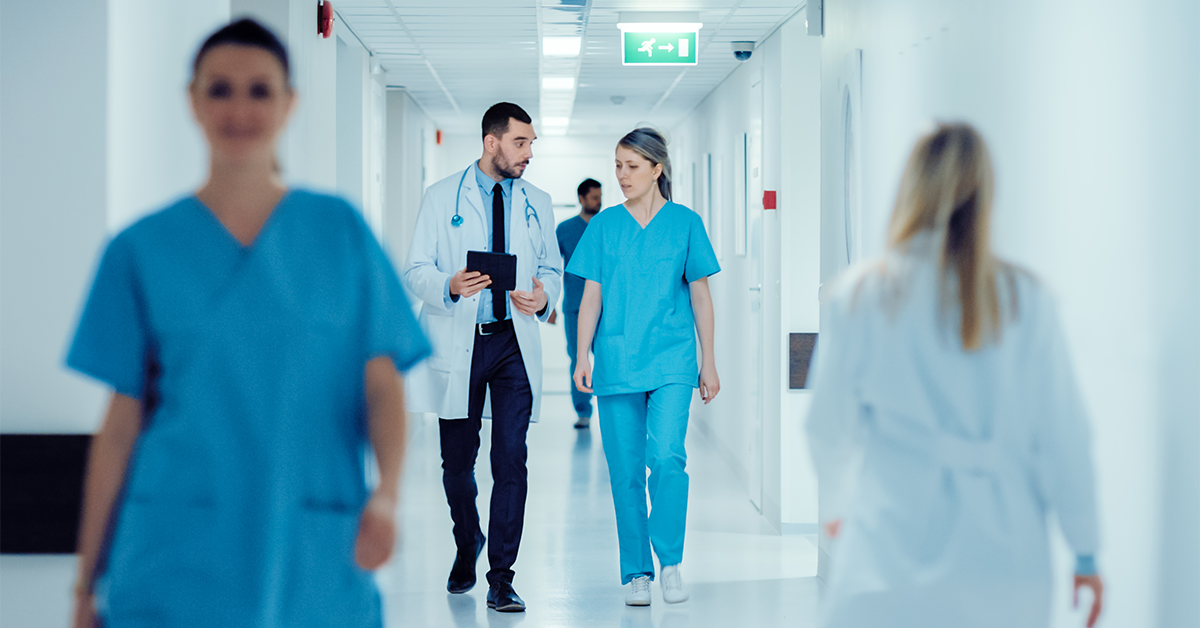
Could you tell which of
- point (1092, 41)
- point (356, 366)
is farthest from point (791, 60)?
point (356, 366)

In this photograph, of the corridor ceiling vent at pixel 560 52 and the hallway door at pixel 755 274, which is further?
the hallway door at pixel 755 274

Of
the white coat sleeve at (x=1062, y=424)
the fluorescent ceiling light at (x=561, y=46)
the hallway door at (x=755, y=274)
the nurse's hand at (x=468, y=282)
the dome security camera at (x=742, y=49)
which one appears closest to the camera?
the white coat sleeve at (x=1062, y=424)

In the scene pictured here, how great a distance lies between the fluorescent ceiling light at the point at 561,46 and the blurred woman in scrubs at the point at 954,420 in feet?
14.4

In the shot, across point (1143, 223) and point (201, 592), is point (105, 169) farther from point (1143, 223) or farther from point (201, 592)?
point (1143, 223)

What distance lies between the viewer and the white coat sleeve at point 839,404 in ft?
5.47

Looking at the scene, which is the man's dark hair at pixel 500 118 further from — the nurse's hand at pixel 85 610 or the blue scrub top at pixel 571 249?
the blue scrub top at pixel 571 249

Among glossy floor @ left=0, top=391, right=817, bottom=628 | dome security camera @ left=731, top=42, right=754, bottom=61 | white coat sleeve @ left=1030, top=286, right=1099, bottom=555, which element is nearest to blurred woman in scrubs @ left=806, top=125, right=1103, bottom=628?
white coat sleeve @ left=1030, top=286, right=1099, bottom=555

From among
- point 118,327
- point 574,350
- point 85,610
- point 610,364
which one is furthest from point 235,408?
point 574,350

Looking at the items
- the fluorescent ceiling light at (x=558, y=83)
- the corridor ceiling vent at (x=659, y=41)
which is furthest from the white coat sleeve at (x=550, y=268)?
the fluorescent ceiling light at (x=558, y=83)

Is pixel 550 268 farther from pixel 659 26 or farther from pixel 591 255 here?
pixel 659 26

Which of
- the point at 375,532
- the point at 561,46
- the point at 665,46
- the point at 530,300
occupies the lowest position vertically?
the point at 375,532

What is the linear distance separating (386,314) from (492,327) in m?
2.09

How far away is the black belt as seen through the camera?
354cm

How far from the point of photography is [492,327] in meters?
3.55
